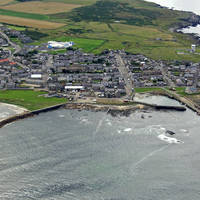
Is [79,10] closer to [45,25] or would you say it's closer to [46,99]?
[45,25]

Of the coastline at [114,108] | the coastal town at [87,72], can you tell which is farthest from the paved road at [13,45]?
the coastline at [114,108]

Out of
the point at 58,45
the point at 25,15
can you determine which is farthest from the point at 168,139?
the point at 25,15

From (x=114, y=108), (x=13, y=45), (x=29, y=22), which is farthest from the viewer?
(x=29, y=22)

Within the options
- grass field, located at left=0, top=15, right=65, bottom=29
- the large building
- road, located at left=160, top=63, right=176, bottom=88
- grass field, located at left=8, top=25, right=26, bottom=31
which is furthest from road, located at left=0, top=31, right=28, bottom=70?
road, located at left=160, top=63, right=176, bottom=88

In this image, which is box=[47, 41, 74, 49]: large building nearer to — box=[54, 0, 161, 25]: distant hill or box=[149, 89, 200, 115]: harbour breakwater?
box=[54, 0, 161, 25]: distant hill

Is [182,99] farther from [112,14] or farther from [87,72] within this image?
[112,14]

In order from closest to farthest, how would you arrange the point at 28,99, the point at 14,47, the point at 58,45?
1. the point at 28,99
2. the point at 14,47
3. the point at 58,45
